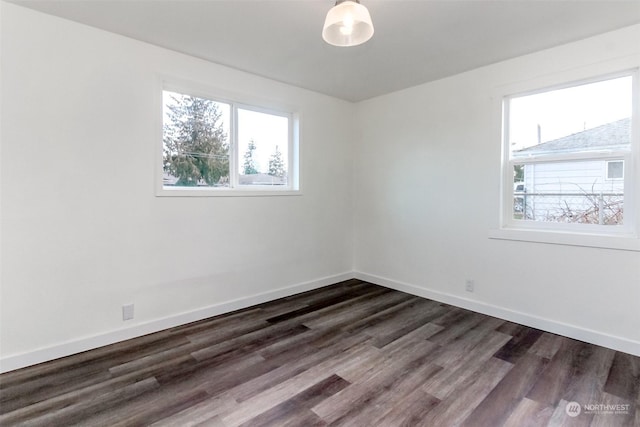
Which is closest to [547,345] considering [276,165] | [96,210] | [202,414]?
[202,414]

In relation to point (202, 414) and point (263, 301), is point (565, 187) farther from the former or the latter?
point (202, 414)

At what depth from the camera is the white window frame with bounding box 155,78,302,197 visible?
9.41ft

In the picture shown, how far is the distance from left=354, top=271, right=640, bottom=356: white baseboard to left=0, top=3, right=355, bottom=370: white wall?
1875 mm

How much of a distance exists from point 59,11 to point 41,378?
8.27 feet

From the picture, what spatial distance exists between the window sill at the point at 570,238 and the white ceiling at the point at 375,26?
1.61 meters

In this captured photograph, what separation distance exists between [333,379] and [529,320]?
2024mm

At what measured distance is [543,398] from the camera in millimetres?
1959

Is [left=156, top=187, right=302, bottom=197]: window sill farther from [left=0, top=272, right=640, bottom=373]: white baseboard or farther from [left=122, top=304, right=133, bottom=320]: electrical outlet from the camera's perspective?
[left=0, top=272, right=640, bottom=373]: white baseboard

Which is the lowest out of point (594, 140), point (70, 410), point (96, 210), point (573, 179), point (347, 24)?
point (70, 410)

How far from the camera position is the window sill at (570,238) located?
8.20 ft

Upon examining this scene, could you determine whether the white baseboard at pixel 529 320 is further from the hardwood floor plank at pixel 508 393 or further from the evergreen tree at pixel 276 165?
the evergreen tree at pixel 276 165

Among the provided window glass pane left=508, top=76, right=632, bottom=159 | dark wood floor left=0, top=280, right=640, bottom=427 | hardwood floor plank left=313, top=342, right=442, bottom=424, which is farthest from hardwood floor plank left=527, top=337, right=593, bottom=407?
window glass pane left=508, top=76, right=632, bottom=159

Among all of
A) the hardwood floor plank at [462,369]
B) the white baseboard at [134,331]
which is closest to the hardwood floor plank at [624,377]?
the hardwood floor plank at [462,369]

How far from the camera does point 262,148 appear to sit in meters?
3.67
